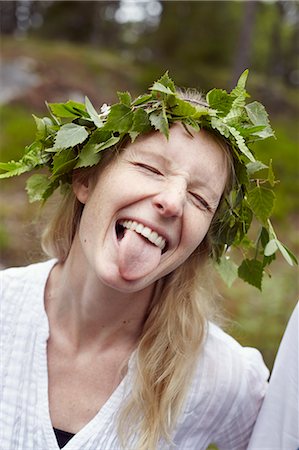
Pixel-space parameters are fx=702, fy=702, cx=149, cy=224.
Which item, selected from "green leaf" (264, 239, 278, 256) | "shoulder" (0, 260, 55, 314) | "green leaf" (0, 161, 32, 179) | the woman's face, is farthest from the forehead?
"shoulder" (0, 260, 55, 314)

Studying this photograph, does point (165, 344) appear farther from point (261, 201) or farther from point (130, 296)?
point (261, 201)

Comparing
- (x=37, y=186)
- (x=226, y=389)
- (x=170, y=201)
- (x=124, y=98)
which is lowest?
(x=226, y=389)

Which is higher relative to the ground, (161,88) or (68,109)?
(161,88)

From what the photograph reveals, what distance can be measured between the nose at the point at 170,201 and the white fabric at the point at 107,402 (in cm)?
74

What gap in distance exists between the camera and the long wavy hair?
103 inches

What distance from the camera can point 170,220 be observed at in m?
2.31

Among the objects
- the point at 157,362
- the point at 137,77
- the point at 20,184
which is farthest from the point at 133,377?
the point at 137,77

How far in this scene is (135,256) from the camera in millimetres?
2252

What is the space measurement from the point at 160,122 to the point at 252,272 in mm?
823

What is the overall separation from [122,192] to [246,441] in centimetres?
125

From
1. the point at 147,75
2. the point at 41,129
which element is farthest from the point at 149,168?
the point at 147,75

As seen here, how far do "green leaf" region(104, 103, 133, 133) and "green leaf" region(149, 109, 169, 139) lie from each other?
82mm

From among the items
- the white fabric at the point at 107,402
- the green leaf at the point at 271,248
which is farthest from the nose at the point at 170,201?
the white fabric at the point at 107,402

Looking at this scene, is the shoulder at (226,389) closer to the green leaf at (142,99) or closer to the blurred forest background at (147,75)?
the blurred forest background at (147,75)
